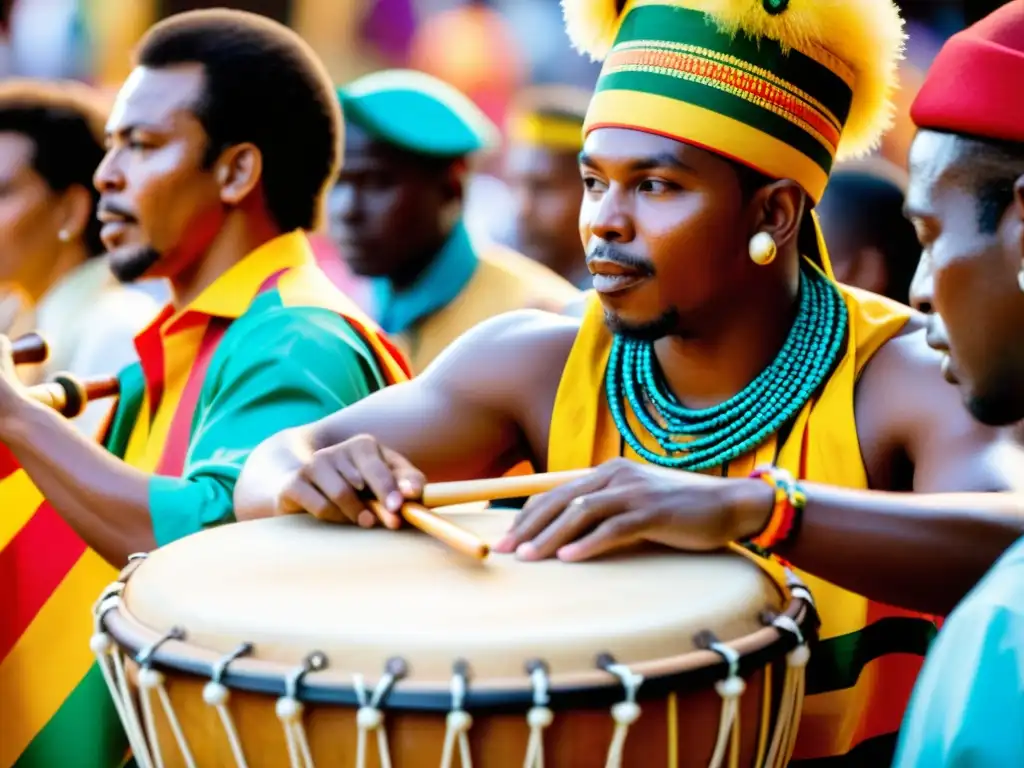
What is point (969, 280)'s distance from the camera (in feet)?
4.95

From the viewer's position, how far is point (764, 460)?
6.65ft

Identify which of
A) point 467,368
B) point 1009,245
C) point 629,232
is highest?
point 1009,245

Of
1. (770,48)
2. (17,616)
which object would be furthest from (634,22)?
(17,616)

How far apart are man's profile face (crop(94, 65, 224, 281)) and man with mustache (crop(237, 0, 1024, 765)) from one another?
2.74 ft

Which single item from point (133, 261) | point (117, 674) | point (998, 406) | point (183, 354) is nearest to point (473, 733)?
point (117, 674)

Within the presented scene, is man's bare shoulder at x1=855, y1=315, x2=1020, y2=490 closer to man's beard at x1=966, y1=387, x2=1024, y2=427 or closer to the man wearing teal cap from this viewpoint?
man's beard at x1=966, y1=387, x2=1024, y2=427

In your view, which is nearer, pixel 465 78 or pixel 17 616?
pixel 17 616

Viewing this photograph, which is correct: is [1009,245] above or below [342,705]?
above

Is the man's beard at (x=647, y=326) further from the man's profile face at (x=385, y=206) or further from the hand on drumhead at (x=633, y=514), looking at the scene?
the man's profile face at (x=385, y=206)

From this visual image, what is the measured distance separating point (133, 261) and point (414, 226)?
1930mm

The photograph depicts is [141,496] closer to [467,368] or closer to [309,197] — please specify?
[467,368]

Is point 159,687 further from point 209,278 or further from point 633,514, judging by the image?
point 209,278

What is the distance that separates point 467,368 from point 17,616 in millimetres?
1046

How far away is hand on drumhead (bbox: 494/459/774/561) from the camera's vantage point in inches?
62.7
